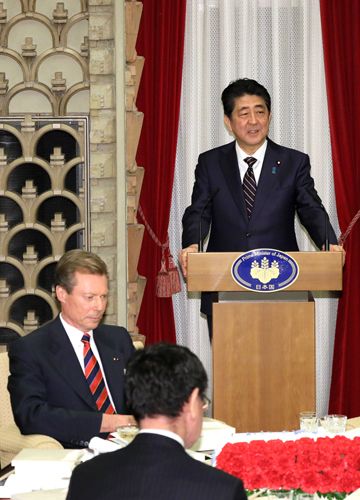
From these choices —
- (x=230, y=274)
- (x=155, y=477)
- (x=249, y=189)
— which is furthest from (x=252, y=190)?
(x=155, y=477)

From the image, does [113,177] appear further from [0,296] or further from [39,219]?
[0,296]

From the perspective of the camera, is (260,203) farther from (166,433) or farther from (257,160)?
(166,433)

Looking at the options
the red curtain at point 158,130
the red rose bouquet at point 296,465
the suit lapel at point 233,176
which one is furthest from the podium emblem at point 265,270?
the red curtain at point 158,130

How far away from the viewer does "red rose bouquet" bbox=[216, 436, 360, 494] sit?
2617 mm

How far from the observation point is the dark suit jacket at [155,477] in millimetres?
2023

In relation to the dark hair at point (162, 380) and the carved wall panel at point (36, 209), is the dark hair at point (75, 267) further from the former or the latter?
the carved wall panel at point (36, 209)

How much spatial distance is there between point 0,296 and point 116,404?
2341mm

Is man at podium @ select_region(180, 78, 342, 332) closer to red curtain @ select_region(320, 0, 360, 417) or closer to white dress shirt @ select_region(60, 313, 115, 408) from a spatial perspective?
white dress shirt @ select_region(60, 313, 115, 408)

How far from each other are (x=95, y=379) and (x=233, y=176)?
1.55m

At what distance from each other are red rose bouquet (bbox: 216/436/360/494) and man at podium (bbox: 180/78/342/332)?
6.91 feet

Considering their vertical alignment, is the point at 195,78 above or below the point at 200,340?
above

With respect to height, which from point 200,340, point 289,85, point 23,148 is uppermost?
point 289,85

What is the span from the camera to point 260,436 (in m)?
3.18

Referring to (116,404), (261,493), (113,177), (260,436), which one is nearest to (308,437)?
(260,436)
